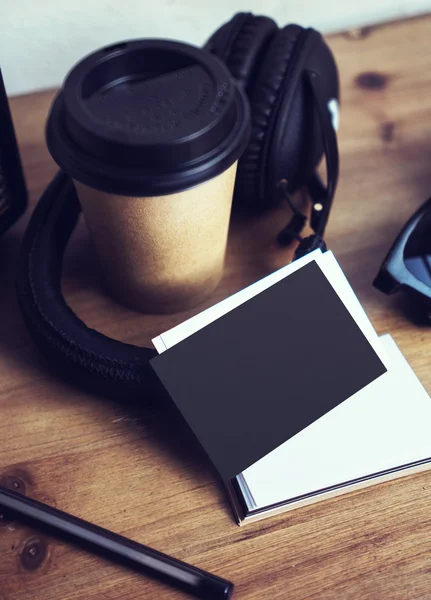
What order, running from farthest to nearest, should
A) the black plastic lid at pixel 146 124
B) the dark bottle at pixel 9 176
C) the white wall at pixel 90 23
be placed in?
the white wall at pixel 90 23, the dark bottle at pixel 9 176, the black plastic lid at pixel 146 124

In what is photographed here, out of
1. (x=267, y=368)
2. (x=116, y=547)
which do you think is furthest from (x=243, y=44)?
(x=116, y=547)

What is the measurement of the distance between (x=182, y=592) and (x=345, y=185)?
0.43 m

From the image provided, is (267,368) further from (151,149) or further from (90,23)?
(90,23)

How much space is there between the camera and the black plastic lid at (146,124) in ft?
1.34

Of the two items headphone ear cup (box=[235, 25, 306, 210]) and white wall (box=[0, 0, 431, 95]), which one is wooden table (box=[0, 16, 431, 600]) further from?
white wall (box=[0, 0, 431, 95])

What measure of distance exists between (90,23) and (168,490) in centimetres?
54

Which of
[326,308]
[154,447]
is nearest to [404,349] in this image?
[326,308]

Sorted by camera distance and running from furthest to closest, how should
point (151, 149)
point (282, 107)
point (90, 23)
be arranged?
point (90, 23) → point (282, 107) → point (151, 149)

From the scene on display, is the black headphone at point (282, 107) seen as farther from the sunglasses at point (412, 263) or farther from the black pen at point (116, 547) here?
the black pen at point (116, 547)

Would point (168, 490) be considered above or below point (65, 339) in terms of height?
below

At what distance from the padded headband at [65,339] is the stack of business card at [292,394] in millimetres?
32

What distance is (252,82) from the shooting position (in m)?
0.55

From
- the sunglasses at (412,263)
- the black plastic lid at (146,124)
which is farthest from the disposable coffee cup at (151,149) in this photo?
the sunglasses at (412,263)

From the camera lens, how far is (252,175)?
21.8 inches
